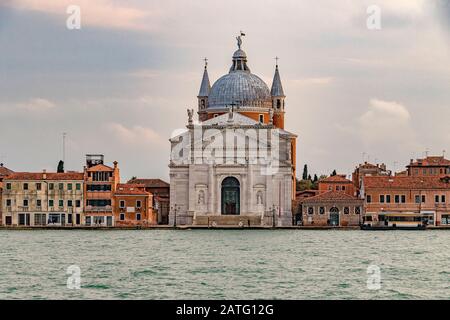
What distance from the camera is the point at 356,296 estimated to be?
20.2 metres

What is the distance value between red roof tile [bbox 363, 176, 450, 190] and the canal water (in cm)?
1638

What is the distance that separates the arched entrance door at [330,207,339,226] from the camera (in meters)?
55.3

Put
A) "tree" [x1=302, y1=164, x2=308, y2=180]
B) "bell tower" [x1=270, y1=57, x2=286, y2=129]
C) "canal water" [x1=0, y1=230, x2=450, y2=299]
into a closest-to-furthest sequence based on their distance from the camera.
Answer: "canal water" [x1=0, y1=230, x2=450, y2=299] < "bell tower" [x1=270, y1=57, x2=286, y2=129] < "tree" [x1=302, y1=164, x2=308, y2=180]

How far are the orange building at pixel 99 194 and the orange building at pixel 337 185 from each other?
11130 mm

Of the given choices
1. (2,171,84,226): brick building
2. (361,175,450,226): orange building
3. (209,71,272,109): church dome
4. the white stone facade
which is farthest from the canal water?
(209,71,272,109): church dome

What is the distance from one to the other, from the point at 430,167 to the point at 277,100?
32.0ft

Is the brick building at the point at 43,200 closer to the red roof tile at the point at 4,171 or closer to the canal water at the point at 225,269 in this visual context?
the red roof tile at the point at 4,171

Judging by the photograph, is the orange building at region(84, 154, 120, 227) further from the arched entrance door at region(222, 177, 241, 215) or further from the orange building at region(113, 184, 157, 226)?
the arched entrance door at region(222, 177, 241, 215)

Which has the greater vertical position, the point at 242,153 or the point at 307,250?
the point at 242,153

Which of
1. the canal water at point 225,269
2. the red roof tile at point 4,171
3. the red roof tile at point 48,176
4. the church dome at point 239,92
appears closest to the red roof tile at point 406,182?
the church dome at point 239,92
